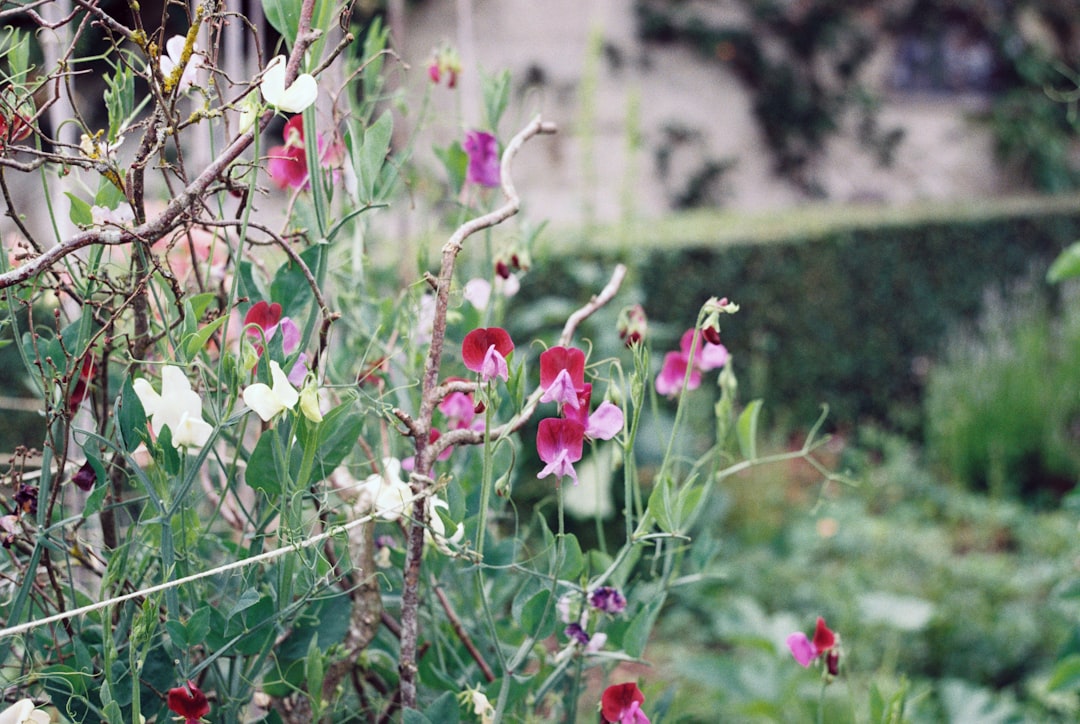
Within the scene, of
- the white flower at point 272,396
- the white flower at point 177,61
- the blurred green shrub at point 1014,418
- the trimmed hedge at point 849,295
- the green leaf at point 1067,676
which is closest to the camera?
the white flower at point 272,396

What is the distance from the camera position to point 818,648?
953 mm

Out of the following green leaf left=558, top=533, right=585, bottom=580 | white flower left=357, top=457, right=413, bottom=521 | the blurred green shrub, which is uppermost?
white flower left=357, top=457, right=413, bottom=521

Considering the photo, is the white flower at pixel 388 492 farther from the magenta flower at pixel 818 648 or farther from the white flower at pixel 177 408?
the magenta flower at pixel 818 648

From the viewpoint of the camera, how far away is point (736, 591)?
290cm

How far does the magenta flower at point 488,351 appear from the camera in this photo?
2.22 ft

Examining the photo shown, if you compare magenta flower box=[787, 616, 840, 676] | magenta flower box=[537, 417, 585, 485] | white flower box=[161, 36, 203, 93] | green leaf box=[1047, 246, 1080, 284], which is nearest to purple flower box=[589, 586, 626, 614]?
magenta flower box=[537, 417, 585, 485]

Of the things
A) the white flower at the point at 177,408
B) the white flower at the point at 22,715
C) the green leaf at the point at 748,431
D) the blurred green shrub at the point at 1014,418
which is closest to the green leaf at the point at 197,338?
the white flower at the point at 177,408

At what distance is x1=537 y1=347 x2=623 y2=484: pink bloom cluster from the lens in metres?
0.67

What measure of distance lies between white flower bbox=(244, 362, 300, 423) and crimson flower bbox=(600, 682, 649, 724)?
0.33m

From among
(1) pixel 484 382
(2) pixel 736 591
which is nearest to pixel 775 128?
(2) pixel 736 591

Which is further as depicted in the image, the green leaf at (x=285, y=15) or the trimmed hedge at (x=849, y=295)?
the trimmed hedge at (x=849, y=295)

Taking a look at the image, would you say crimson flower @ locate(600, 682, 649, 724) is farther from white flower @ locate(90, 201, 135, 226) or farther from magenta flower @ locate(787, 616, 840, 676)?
white flower @ locate(90, 201, 135, 226)

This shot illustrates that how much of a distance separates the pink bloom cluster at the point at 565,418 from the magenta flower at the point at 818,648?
380 mm

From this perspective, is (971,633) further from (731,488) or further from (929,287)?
(929,287)
